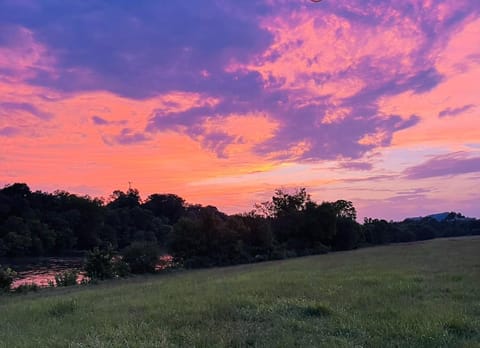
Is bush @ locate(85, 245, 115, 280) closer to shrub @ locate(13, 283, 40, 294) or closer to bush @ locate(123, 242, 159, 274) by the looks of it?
bush @ locate(123, 242, 159, 274)

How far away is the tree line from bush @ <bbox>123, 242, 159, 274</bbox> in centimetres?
54

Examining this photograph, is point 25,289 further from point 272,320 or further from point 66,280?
point 272,320

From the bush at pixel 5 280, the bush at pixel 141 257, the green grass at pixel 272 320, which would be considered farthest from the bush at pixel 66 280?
the green grass at pixel 272 320

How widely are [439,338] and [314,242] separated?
78732 mm

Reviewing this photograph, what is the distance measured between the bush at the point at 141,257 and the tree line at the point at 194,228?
54 centimetres

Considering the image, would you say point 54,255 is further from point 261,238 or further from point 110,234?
point 261,238

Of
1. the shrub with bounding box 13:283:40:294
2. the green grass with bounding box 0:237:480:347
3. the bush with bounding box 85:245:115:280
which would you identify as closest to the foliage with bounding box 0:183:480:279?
the bush with bounding box 85:245:115:280

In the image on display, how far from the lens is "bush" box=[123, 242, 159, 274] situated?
51.8 metres

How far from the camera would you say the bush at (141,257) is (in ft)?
170

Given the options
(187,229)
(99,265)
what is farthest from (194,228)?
(99,265)

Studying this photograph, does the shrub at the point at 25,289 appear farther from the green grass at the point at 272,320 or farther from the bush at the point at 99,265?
the green grass at the point at 272,320

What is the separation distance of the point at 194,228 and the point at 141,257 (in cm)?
1380

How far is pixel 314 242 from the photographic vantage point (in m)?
87.3

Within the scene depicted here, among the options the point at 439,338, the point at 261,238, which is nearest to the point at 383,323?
the point at 439,338
